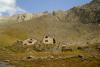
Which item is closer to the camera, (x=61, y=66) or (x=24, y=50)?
(x=61, y=66)

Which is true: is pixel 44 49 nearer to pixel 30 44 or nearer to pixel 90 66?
pixel 30 44

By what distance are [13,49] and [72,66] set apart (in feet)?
240

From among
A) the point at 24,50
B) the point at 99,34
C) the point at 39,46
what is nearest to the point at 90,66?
the point at 24,50

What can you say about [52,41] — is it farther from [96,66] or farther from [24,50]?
[96,66]

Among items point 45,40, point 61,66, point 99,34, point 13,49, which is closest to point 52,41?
point 45,40

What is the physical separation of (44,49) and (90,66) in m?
72.2

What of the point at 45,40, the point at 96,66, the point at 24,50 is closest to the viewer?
the point at 96,66

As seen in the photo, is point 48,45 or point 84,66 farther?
point 48,45

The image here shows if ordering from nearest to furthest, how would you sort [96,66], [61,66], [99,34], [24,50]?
1. [96,66]
2. [61,66]
3. [24,50]
4. [99,34]

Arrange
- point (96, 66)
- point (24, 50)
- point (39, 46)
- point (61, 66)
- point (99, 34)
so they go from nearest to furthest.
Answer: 1. point (96, 66)
2. point (61, 66)
3. point (24, 50)
4. point (39, 46)
5. point (99, 34)

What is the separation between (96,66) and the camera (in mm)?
49875

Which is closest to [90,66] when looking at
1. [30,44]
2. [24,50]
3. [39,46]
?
[24,50]

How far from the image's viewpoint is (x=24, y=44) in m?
138

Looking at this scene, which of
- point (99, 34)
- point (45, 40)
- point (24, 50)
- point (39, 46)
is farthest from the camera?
point (99, 34)
